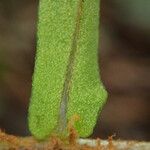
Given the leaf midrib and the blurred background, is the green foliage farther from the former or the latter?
the blurred background

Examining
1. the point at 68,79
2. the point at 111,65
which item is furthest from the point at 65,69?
the point at 111,65

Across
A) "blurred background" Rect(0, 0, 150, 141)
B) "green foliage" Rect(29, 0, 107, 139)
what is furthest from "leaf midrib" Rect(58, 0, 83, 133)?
"blurred background" Rect(0, 0, 150, 141)

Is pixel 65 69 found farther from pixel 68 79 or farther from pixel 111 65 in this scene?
pixel 111 65

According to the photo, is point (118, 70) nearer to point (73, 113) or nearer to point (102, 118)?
point (102, 118)

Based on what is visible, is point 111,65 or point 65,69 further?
point 111,65

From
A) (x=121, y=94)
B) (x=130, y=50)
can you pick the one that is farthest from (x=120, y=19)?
(x=121, y=94)

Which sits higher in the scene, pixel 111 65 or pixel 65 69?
pixel 65 69
